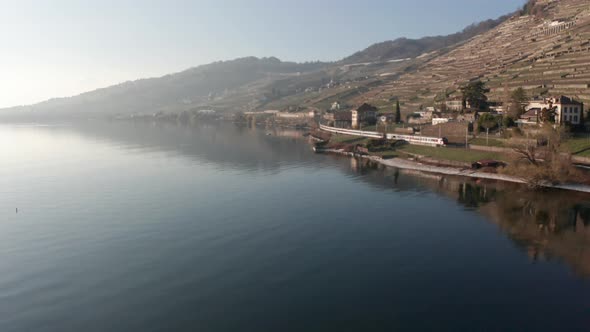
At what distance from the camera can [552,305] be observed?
3008cm

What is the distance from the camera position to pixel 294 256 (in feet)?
131

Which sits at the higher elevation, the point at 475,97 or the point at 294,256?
the point at 475,97

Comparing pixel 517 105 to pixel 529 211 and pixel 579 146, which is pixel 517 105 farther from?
pixel 529 211

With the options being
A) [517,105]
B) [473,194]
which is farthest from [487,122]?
[473,194]

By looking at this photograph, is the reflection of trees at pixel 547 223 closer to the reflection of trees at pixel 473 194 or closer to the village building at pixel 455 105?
the reflection of trees at pixel 473 194

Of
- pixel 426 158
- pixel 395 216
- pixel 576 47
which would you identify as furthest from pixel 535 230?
pixel 576 47

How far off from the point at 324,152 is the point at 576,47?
95.2 m

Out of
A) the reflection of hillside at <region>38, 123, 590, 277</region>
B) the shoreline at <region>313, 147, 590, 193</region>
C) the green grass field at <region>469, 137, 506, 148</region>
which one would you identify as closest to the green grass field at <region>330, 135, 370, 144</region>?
the reflection of hillside at <region>38, 123, 590, 277</region>

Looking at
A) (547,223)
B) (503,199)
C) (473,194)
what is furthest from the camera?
(473,194)

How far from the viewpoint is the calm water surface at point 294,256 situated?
29.4 m

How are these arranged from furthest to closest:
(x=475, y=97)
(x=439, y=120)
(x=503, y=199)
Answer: (x=439, y=120)
(x=475, y=97)
(x=503, y=199)

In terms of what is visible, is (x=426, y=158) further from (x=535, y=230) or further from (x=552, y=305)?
(x=552, y=305)

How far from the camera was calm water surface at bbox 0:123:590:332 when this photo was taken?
96.3 ft

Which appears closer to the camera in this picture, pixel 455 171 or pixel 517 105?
pixel 455 171
